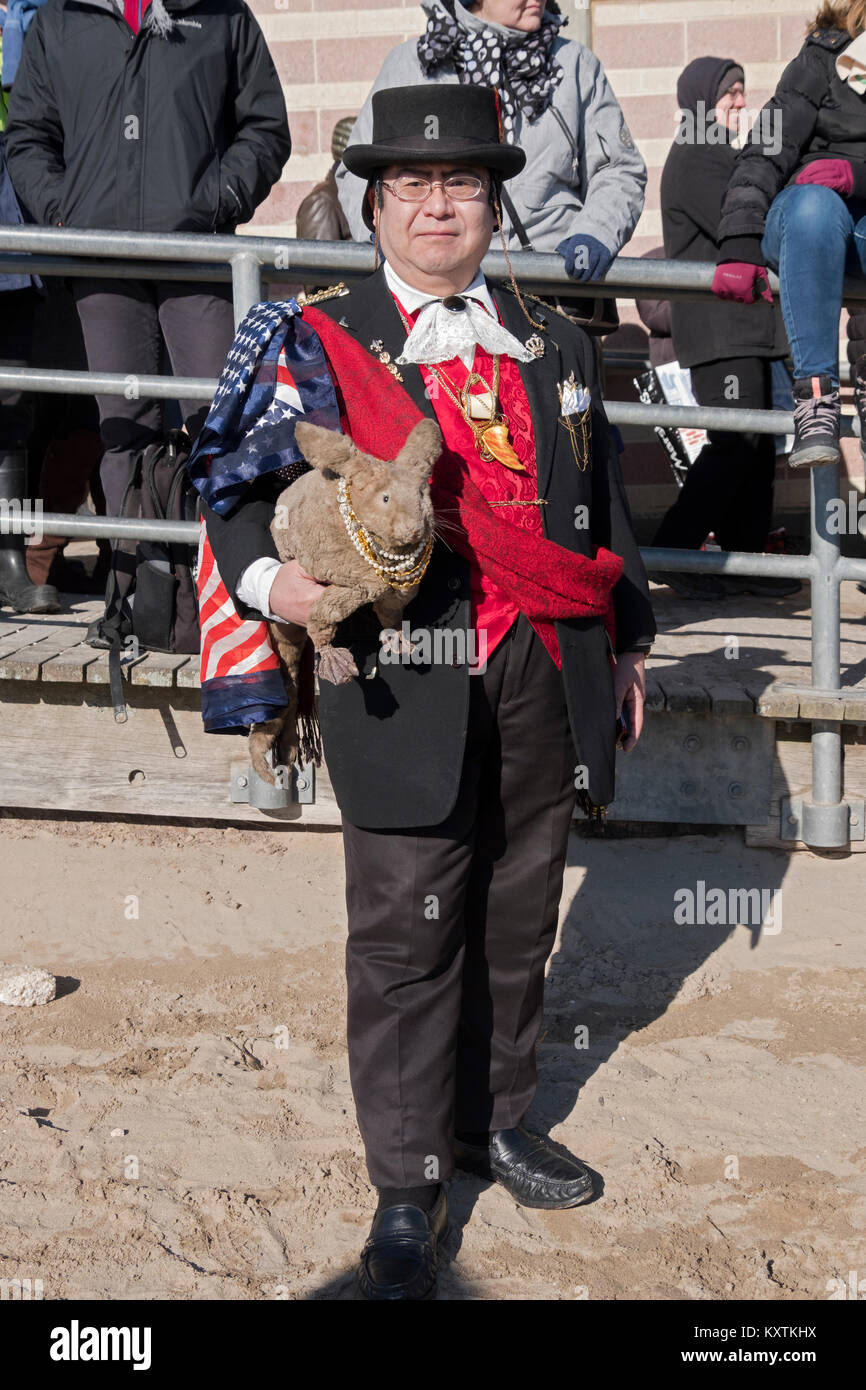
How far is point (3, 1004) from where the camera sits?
3889 mm

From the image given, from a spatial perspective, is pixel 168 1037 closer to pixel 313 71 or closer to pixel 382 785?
pixel 382 785

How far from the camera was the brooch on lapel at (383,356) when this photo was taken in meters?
2.64

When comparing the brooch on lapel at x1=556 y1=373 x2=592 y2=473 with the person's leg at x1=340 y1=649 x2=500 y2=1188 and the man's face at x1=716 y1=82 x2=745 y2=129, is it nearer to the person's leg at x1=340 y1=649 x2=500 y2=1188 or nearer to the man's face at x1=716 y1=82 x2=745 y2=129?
the person's leg at x1=340 y1=649 x2=500 y2=1188

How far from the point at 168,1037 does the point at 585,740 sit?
1593 mm

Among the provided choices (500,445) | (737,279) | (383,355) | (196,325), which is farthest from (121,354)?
(500,445)

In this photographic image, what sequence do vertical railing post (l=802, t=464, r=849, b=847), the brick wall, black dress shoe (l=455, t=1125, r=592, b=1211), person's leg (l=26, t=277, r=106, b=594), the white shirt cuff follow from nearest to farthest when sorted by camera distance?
the white shirt cuff < black dress shoe (l=455, t=1125, r=592, b=1211) < vertical railing post (l=802, t=464, r=849, b=847) < person's leg (l=26, t=277, r=106, b=594) < the brick wall

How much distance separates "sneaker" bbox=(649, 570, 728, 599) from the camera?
577 centimetres

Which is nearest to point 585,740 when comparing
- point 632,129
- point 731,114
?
point 731,114

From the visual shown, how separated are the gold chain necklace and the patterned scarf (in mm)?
2108

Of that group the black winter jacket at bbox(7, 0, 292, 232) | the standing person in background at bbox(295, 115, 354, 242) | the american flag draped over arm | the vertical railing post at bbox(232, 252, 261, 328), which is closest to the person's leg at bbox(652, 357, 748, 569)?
the standing person in background at bbox(295, 115, 354, 242)

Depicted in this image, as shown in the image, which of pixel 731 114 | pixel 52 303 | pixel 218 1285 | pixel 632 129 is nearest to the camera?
pixel 218 1285

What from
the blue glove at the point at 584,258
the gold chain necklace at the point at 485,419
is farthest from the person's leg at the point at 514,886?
the blue glove at the point at 584,258

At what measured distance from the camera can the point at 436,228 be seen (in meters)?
2.60

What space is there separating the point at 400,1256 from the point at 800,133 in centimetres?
348
